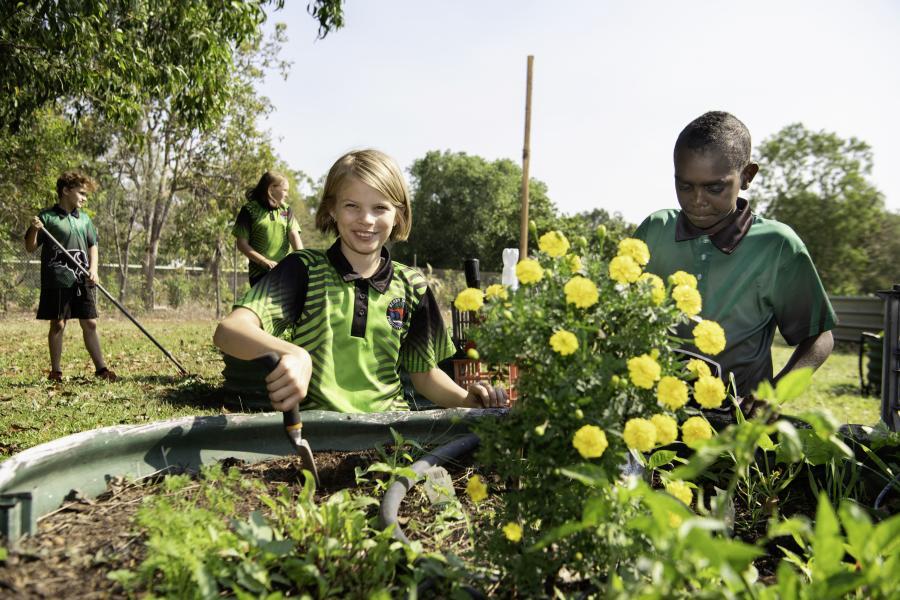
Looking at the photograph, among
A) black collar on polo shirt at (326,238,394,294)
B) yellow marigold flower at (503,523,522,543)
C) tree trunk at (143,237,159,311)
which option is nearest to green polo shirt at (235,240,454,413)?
black collar on polo shirt at (326,238,394,294)

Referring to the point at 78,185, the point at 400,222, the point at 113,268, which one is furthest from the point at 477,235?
the point at 400,222

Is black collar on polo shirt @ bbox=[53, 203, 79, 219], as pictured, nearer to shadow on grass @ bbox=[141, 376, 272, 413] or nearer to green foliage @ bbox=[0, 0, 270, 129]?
green foliage @ bbox=[0, 0, 270, 129]

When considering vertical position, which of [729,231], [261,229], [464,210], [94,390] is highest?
[464,210]

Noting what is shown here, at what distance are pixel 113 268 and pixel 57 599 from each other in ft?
76.0

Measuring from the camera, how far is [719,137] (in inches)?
79.7

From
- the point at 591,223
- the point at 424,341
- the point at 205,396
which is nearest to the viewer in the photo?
the point at 424,341

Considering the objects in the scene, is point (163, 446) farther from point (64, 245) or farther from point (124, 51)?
point (124, 51)

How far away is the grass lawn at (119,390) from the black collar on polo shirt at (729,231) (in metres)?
3.51

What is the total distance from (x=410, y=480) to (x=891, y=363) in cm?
241

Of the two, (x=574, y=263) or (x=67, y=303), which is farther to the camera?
(x=67, y=303)

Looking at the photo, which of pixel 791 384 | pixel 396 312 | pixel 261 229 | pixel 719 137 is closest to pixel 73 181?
pixel 261 229

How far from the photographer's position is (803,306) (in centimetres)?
200

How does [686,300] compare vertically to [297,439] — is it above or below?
above

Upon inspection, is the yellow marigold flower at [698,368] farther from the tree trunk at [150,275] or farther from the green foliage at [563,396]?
the tree trunk at [150,275]
